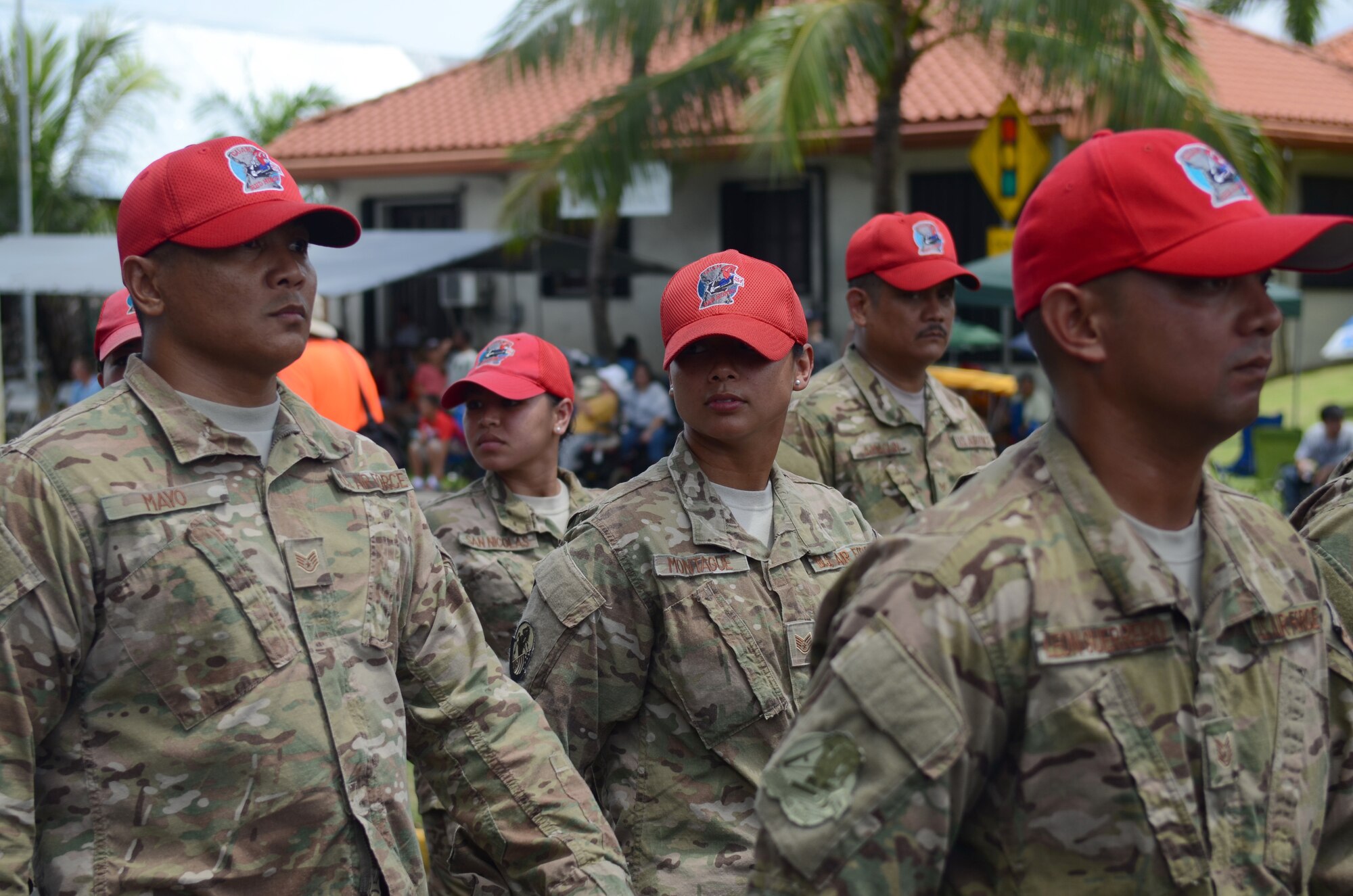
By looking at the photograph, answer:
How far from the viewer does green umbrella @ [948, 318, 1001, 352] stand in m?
16.2

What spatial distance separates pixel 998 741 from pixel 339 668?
4.17ft

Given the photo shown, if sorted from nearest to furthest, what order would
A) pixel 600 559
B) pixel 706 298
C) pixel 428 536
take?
1. pixel 428 536
2. pixel 600 559
3. pixel 706 298

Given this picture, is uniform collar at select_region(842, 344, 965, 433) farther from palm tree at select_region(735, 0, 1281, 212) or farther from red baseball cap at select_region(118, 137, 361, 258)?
palm tree at select_region(735, 0, 1281, 212)

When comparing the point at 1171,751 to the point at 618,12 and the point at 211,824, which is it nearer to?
the point at 211,824

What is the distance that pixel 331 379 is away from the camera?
20.1 feet

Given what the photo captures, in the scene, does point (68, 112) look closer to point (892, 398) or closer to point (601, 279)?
point (601, 279)

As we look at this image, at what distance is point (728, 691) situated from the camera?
2.89 meters

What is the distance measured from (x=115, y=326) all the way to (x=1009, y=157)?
6.16 meters

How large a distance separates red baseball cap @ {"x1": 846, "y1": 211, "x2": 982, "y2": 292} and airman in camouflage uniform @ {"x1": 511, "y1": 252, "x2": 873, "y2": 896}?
1989 millimetres

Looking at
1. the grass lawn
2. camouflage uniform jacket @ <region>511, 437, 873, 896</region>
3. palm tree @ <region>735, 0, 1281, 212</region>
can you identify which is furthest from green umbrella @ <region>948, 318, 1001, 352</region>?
camouflage uniform jacket @ <region>511, 437, 873, 896</region>

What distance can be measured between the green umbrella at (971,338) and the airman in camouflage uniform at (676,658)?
1324 cm

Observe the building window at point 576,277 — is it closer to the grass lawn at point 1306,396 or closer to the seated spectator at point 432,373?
the seated spectator at point 432,373

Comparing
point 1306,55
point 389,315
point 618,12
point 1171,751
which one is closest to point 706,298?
point 1171,751

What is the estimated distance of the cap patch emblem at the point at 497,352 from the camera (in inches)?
193
